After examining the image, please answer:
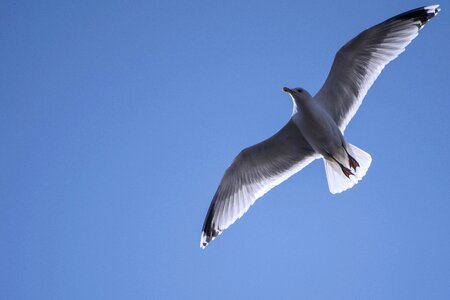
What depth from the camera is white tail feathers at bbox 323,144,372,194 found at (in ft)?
21.3

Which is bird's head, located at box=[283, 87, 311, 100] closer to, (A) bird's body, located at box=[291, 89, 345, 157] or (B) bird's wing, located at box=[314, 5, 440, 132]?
(A) bird's body, located at box=[291, 89, 345, 157]

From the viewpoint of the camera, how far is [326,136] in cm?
634

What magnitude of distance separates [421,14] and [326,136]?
155cm

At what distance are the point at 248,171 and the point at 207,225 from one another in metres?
0.79

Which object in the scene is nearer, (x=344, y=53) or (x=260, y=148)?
(x=344, y=53)

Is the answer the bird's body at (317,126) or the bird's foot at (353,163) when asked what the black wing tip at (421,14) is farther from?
the bird's foot at (353,163)

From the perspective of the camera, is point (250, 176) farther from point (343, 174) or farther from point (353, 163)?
point (353, 163)

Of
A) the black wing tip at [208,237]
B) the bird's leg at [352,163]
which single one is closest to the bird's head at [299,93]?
the bird's leg at [352,163]

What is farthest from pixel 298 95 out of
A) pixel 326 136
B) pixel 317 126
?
pixel 326 136

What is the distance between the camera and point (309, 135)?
6.45 metres

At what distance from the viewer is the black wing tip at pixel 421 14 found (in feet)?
20.5

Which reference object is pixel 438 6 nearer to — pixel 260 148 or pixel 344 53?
pixel 344 53

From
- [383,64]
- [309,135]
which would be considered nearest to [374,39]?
[383,64]

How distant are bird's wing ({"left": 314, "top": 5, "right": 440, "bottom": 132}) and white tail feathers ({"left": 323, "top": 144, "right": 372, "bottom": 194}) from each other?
41 centimetres
